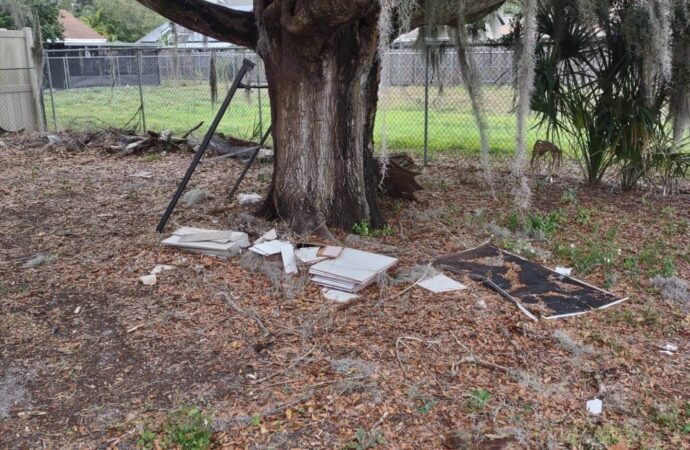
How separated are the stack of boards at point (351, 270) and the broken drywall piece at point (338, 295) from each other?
0.03 m

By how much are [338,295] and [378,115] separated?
9.50 metres

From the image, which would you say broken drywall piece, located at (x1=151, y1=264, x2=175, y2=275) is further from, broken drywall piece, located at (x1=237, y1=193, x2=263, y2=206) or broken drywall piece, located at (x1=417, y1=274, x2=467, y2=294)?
broken drywall piece, located at (x1=417, y1=274, x2=467, y2=294)

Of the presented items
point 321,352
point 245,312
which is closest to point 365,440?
point 321,352

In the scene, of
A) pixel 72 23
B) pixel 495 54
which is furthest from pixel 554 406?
pixel 72 23

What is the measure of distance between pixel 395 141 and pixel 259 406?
7727 mm

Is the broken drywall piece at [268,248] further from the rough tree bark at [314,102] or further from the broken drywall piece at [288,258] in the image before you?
the rough tree bark at [314,102]

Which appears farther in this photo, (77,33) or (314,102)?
(77,33)

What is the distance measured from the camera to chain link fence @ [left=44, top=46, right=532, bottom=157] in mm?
7841

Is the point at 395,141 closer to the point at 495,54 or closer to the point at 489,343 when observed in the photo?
the point at 495,54

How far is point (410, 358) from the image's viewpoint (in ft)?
10.8

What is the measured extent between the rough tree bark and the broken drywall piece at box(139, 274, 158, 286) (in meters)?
1.17

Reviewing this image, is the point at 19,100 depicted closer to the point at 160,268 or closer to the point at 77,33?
the point at 160,268

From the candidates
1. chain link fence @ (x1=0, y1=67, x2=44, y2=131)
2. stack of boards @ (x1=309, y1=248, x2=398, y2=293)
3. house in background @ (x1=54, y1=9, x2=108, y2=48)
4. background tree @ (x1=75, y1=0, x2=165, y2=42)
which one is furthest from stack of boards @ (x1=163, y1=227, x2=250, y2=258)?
background tree @ (x1=75, y1=0, x2=165, y2=42)

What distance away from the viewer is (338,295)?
3971 millimetres
